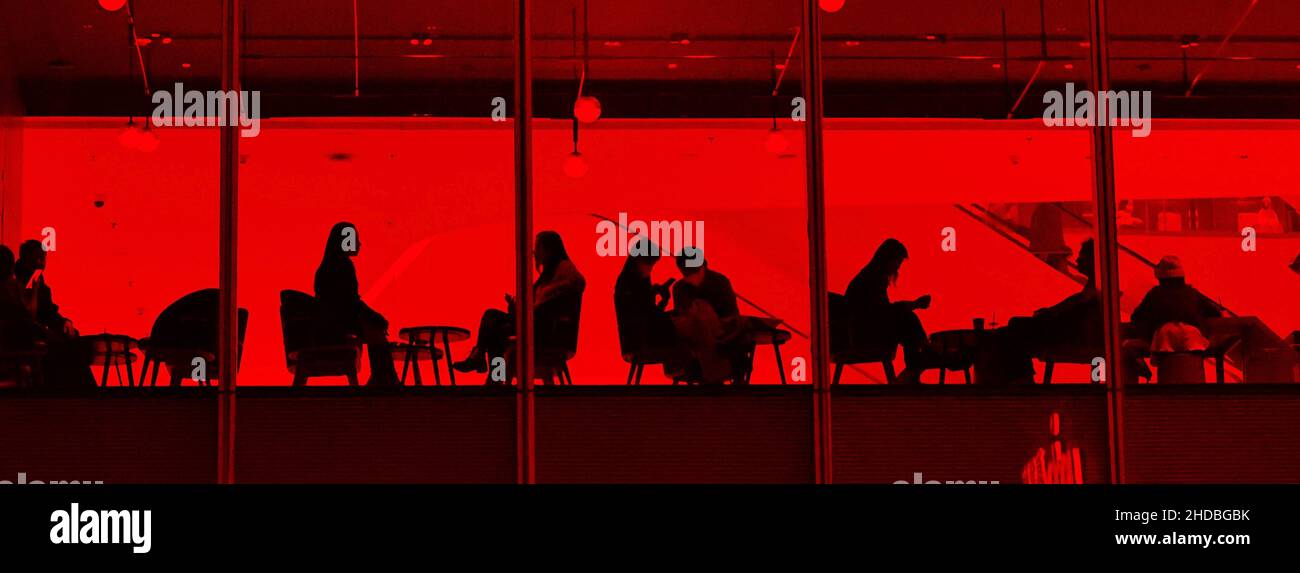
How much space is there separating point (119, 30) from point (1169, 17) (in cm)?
618

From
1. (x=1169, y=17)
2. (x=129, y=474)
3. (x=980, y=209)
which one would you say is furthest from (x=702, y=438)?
(x=1169, y=17)

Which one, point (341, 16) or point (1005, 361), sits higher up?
point (341, 16)

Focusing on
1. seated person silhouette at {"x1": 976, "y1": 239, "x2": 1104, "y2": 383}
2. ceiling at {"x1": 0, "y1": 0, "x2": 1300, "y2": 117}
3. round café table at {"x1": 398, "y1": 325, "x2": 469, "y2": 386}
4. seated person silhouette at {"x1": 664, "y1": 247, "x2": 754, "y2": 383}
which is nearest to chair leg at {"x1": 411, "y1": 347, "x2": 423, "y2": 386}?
round café table at {"x1": 398, "y1": 325, "x2": 469, "y2": 386}

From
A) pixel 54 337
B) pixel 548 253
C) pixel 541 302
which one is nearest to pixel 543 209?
pixel 548 253

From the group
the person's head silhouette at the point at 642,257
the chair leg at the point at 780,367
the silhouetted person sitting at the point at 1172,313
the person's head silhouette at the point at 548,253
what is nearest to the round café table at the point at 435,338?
the person's head silhouette at the point at 548,253

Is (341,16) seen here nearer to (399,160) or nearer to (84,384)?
(399,160)

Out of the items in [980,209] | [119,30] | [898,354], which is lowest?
[898,354]

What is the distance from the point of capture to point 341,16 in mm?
10219

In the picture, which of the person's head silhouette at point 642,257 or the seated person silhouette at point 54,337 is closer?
the seated person silhouette at point 54,337

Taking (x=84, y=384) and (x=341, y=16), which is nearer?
(x=84, y=384)

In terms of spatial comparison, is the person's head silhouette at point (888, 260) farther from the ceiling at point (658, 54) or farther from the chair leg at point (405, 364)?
the chair leg at point (405, 364)

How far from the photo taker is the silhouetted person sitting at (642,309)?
9.68 metres

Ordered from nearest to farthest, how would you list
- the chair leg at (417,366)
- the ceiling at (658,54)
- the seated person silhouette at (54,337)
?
the seated person silhouette at (54,337), the chair leg at (417,366), the ceiling at (658,54)

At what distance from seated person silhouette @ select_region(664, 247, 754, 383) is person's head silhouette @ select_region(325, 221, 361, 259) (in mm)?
1818
